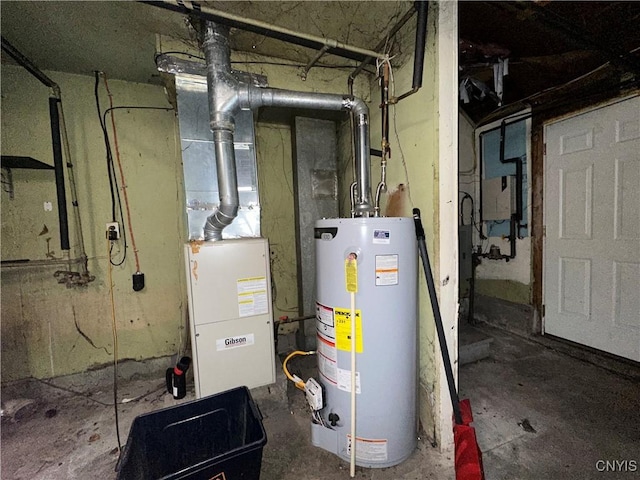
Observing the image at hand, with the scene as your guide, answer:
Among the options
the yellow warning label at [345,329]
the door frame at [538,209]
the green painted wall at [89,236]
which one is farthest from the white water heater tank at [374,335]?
the door frame at [538,209]

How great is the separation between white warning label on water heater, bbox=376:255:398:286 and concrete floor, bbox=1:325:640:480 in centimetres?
95

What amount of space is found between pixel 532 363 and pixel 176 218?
334 centimetres

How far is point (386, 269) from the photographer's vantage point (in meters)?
1.27

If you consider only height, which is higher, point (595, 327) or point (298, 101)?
point (298, 101)

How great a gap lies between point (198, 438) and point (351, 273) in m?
1.12

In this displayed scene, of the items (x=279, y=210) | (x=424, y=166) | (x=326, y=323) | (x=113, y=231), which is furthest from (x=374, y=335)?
(x=113, y=231)

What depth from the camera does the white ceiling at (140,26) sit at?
143 cm

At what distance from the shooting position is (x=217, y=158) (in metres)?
1.62

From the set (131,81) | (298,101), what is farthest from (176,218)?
(298,101)

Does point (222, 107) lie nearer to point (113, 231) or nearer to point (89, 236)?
point (113, 231)

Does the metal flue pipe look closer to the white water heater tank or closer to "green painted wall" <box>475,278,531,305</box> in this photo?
the white water heater tank

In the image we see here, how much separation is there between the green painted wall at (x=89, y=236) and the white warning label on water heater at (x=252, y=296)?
38.6 inches

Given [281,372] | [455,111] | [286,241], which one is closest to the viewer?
[455,111]

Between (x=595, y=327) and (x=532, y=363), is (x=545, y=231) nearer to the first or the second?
(x=595, y=327)
